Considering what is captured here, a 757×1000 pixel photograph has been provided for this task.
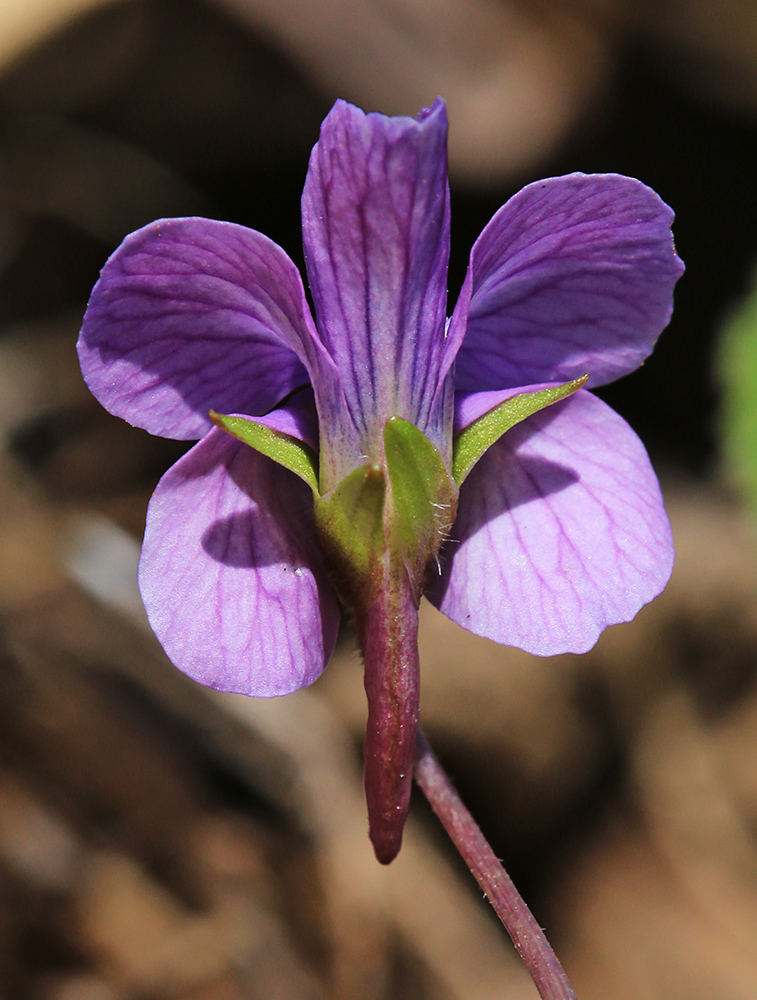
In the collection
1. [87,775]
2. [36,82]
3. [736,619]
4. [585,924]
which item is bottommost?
[585,924]

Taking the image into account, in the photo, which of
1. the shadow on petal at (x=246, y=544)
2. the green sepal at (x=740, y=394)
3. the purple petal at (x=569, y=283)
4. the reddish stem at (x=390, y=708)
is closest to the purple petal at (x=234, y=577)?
the shadow on petal at (x=246, y=544)

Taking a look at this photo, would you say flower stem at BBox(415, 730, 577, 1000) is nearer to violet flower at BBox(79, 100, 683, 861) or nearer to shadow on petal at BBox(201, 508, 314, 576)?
violet flower at BBox(79, 100, 683, 861)

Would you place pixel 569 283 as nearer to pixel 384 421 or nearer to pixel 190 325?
pixel 384 421

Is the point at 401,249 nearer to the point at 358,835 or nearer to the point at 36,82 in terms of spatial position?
the point at 358,835

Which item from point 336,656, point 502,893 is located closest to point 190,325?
point 502,893

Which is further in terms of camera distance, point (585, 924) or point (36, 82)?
point (585, 924)

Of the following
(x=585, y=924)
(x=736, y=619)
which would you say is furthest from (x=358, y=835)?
(x=736, y=619)
